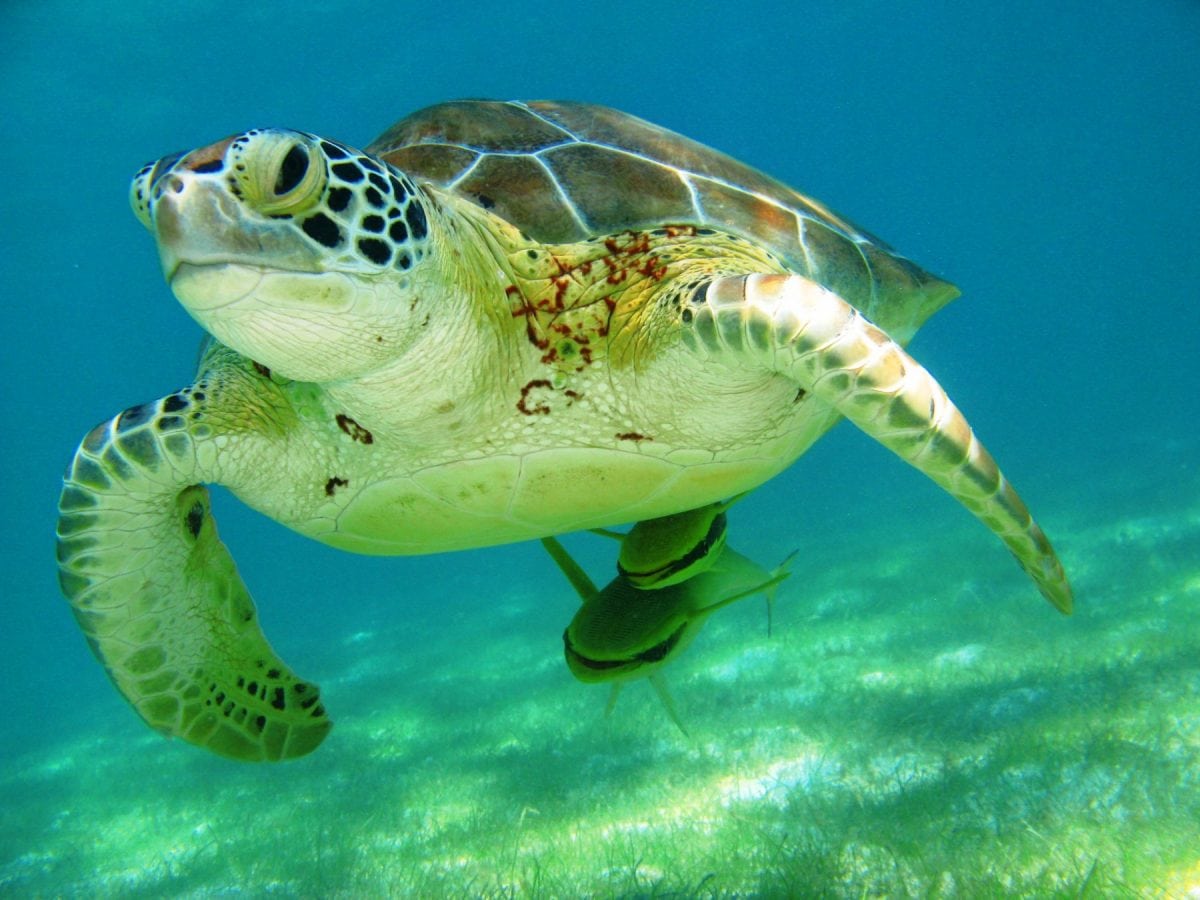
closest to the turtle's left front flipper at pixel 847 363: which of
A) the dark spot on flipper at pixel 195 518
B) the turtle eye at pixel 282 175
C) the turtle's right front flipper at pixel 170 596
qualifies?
the turtle eye at pixel 282 175

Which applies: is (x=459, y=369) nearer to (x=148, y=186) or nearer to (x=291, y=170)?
(x=291, y=170)

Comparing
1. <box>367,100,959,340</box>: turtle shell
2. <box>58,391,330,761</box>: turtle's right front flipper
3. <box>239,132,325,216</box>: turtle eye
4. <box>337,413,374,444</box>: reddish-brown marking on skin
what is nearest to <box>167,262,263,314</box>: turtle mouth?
<box>239,132,325,216</box>: turtle eye

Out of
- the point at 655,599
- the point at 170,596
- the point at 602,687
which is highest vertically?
the point at 170,596

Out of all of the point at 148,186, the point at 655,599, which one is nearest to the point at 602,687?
the point at 655,599

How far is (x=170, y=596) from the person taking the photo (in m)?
3.06

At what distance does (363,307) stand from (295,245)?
0.24 meters

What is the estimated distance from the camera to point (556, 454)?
2658mm

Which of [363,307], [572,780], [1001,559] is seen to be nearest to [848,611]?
[1001,559]

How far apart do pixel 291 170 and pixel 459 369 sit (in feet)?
2.51

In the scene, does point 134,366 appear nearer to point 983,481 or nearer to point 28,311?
point 28,311

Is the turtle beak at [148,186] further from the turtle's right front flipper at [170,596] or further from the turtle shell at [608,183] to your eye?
the turtle shell at [608,183]

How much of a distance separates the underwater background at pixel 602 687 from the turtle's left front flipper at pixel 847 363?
1884 mm

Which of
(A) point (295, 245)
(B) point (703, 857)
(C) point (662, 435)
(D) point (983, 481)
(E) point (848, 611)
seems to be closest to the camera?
(A) point (295, 245)

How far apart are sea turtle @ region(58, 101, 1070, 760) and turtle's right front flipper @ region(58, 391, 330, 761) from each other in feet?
0.03
